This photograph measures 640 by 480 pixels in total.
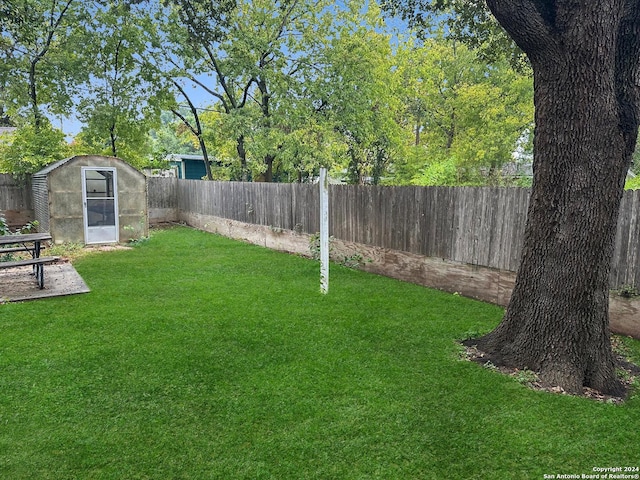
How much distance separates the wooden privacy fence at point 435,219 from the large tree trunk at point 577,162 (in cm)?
138

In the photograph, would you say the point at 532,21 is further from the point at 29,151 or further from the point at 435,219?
the point at 29,151

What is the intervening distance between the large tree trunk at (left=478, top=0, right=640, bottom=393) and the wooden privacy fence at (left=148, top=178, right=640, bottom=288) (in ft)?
4.53

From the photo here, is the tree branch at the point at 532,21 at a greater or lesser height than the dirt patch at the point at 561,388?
greater

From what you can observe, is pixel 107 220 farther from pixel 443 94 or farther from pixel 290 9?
pixel 443 94

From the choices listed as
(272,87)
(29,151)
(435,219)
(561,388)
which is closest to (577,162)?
(561,388)

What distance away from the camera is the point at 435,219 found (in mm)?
6523

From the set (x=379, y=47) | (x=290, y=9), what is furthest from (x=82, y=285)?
(x=379, y=47)

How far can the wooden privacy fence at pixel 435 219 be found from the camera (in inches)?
180

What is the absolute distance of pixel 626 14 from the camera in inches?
136

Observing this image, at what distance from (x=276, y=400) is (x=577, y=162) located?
2926 millimetres

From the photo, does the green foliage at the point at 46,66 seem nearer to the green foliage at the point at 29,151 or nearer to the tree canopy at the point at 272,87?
the tree canopy at the point at 272,87

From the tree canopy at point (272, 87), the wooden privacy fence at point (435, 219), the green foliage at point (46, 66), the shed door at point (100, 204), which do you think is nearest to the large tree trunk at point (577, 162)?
the wooden privacy fence at point (435, 219)

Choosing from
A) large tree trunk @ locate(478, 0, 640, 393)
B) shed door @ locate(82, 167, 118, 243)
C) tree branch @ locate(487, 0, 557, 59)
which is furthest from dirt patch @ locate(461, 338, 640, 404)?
shed door @ locate(82, 167, 118, 243)

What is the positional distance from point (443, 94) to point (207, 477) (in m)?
21.2
